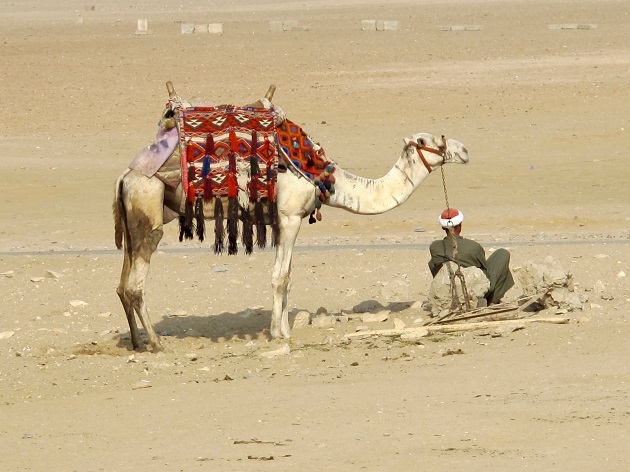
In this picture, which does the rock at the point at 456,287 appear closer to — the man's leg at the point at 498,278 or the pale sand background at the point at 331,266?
the man's leg at the point at 498,278

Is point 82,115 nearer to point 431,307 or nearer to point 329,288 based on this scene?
point 329,288

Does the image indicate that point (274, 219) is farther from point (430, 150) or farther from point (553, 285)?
point (553, 285)

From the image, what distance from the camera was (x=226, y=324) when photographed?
14656 mm

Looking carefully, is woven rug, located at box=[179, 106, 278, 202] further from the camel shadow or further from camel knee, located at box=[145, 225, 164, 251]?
the camel shadow

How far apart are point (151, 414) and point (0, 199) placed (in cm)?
1511

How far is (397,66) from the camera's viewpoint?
37.6 meters

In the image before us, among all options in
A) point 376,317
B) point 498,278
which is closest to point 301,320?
point 376,317

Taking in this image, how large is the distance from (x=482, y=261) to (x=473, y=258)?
0.40ft

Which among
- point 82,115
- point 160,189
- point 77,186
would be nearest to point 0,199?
point 77,186

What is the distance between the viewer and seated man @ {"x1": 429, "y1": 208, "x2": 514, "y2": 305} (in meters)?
13.6

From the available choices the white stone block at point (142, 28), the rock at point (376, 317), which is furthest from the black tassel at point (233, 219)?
the white stone block at point (142, 28)

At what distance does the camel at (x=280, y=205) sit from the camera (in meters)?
13.4

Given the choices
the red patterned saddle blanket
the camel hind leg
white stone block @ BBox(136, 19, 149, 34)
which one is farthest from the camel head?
white stone block @ BBox(136, 19, 149, 34)

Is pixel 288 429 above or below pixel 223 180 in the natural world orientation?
below
